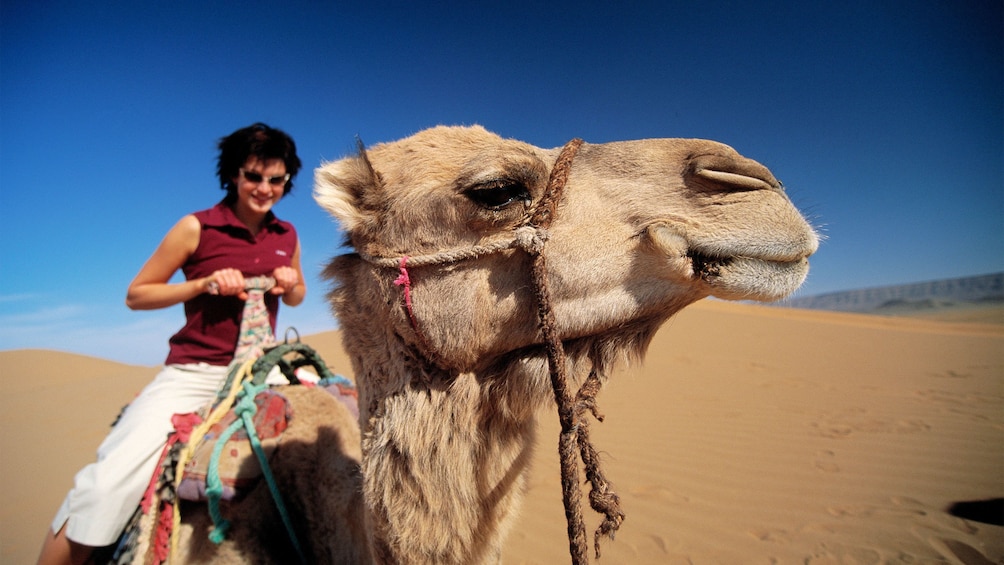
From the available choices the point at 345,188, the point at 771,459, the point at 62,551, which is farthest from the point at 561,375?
the point at 771,459

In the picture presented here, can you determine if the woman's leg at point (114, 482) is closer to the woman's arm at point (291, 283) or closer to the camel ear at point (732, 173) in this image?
the woman's arm at point (291, 283)

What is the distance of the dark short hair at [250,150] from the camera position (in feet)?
8.73

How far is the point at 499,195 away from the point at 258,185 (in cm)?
178

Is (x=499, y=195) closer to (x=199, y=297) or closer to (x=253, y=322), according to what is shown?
(x=253, y=322)

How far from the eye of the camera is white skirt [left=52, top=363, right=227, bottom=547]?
74.0 inches

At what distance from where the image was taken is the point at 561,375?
135 centimetres

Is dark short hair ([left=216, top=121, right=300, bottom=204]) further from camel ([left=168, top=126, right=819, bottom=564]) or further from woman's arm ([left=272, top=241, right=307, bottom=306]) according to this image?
camel ([left=168, top=126, right=819, bottom=564])

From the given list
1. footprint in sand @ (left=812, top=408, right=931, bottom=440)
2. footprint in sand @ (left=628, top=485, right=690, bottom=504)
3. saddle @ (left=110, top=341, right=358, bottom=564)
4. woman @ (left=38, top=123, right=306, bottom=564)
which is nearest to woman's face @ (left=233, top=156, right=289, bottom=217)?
woman @ (left=38, top=123, right=306, bottom=564)

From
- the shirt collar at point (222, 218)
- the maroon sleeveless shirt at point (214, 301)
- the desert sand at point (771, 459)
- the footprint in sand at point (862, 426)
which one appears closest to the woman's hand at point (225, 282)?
the maroon sleeveless shirt at point (214, 301)

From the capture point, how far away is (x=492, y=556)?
1642 millimetres

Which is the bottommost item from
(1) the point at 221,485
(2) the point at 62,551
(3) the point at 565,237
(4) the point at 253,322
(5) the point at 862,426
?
(5) the point at 862,426

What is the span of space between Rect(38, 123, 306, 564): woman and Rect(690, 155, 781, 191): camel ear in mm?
2106

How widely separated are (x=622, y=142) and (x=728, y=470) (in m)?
5.30

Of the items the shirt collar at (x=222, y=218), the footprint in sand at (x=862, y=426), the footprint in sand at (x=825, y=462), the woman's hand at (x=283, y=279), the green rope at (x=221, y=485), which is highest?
the shirt collar at (x=222, y=218)
